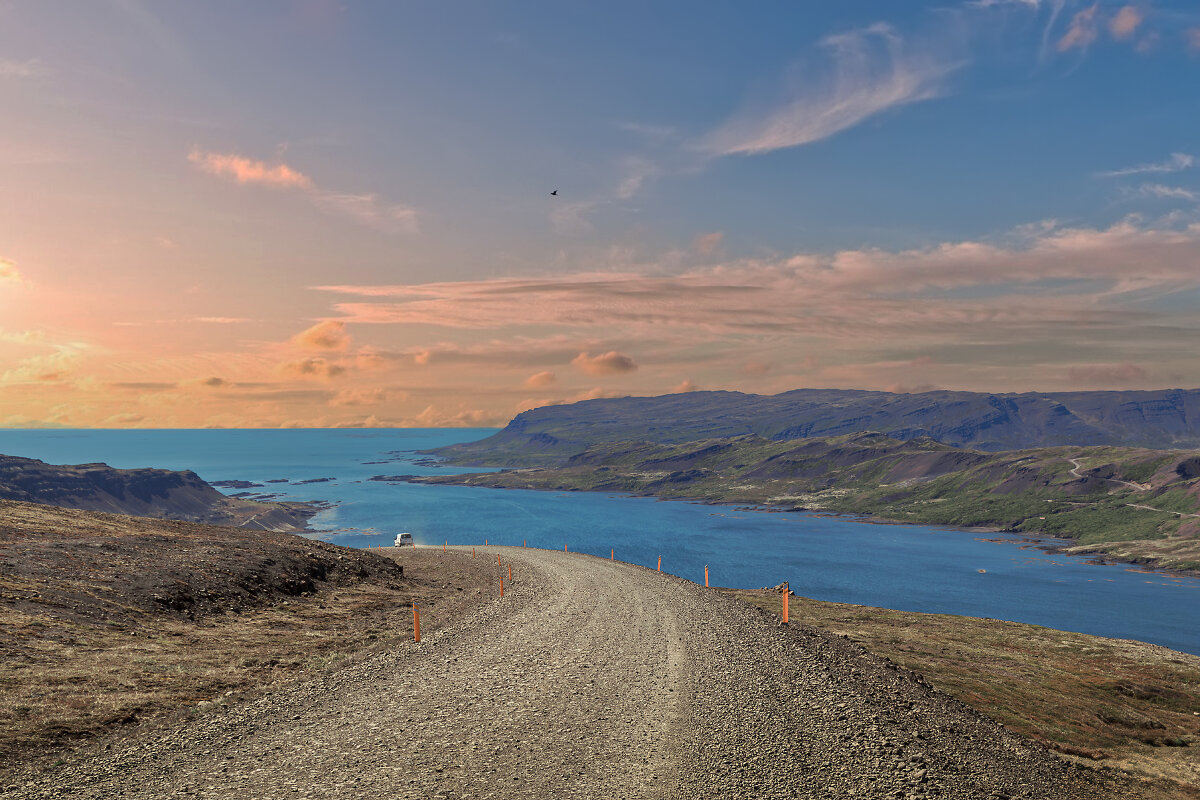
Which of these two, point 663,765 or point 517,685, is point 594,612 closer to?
point 517,685

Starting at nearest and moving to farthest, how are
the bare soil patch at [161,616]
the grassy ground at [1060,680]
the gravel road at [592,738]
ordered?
the gravel road at [592,738] → the bare soil patch at [161,616] → the grassy ground at [1060,680]

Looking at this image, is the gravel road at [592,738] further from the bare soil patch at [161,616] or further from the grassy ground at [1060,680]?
the grassy ground at [1060,680]

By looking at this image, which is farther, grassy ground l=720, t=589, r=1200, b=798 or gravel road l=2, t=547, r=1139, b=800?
grassy ground l=720, t=589, r=1200, b=798

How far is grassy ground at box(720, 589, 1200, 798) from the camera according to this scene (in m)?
21.8

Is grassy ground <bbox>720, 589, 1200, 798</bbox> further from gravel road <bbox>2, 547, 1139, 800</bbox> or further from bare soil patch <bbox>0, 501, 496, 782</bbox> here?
bare soil patch <bbox>0, 501, 496, 782</bbox>

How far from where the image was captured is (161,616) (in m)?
26.1

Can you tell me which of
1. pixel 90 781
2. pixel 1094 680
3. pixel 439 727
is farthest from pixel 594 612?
pixel 1094 680

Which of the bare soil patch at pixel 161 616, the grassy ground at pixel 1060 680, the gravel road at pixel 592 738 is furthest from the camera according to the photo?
the grassy ground at pixel 1060 680

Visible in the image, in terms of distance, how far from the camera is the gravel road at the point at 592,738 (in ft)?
42.7

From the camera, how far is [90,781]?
1277 centimetres

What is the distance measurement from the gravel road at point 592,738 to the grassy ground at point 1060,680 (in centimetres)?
527

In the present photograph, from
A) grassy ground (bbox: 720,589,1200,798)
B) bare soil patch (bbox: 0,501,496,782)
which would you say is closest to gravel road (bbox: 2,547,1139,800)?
bare soil patch (bbox: 0,501,496,782)

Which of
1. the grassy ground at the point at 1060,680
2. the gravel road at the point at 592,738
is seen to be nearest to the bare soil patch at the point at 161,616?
the gravel road at the point at 592,738

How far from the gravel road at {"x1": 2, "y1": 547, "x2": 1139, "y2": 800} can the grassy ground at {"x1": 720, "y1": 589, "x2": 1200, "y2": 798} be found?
527cm
